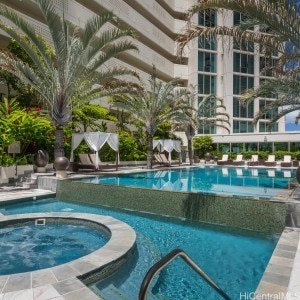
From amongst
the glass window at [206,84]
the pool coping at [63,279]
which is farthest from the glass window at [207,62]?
the pool coping at [63,279]

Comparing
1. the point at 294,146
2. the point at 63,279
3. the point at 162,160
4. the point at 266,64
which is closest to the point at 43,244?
the point at 63,279

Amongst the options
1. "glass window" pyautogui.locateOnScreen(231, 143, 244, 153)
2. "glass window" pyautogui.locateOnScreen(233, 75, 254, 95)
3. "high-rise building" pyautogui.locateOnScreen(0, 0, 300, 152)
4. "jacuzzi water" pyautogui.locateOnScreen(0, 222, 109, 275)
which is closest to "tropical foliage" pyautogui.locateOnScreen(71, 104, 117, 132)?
"high-rise building" pyautogui.locateOnScreen(0, 0, 300, 152)

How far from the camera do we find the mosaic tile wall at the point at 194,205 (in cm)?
706

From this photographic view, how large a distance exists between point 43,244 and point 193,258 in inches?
117

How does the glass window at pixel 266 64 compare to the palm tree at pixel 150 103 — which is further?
the palm tree at pixel 150 103

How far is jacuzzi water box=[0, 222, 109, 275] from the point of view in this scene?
16.4 feet

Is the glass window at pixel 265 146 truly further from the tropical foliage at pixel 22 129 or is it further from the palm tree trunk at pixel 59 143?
the palm tree trunk at pixel 59 143

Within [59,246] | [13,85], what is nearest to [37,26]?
[13,85]

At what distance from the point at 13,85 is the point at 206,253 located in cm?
1772

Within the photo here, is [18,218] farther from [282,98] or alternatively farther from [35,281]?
[282,98]

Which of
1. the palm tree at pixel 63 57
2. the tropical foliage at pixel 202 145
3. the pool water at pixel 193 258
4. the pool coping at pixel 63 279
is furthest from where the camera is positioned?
the tropical foliage at pixel 202 145

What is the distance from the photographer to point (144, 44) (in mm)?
38250

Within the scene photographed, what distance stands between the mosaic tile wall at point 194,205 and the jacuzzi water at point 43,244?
2.59m

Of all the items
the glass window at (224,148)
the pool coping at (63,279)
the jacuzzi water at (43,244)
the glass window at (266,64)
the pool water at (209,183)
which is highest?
the glass window at (266,64)
